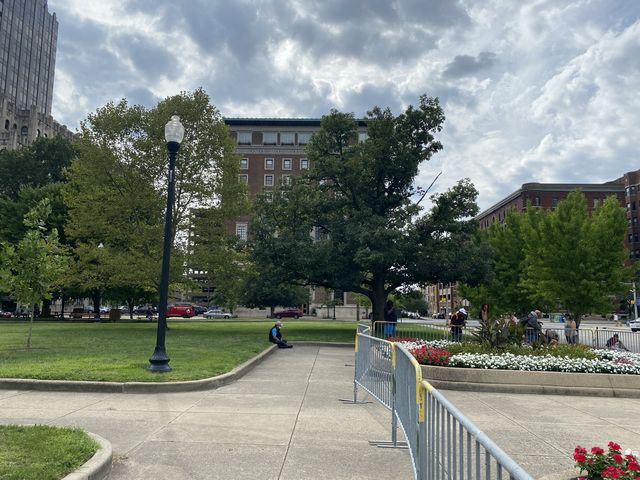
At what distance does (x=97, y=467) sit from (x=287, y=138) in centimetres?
8658

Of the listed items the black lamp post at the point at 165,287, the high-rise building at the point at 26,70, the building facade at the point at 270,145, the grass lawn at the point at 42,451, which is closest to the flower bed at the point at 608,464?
the grass lawn at the point at 42,451

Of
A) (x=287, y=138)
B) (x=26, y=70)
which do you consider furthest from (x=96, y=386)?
(x=26, y=70)

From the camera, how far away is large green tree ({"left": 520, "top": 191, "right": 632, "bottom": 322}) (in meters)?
26.7

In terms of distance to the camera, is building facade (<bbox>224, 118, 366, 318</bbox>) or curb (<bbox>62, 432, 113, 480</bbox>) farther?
building facade (<bbox>224, 118, 366, 318</bbox>)

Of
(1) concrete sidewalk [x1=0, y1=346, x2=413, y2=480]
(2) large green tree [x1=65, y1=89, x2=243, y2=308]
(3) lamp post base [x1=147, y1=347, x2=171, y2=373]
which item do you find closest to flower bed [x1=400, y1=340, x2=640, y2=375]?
(1) concrete sidewalk [x1=0, y1=346, x2=413, y2=480]

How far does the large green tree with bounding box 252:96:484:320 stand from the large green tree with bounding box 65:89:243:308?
403cm

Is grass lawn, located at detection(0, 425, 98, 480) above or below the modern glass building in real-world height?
below

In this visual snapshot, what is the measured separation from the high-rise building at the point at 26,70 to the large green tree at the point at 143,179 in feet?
287

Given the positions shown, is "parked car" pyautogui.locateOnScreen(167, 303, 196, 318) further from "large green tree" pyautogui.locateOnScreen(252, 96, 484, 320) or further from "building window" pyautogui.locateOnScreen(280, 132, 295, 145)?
"large green tree" pyautogui.locateOnScreen(252, 96, 484, 320)

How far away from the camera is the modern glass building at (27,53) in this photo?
12194 centimetres

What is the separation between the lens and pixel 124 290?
45.2 m

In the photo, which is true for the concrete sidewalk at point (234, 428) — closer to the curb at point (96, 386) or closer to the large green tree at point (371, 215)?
the curb at point (96, 386)

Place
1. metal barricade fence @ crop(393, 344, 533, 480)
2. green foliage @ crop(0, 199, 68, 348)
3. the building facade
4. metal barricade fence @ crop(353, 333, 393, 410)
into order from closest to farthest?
1. metal barricade fence @ crop(393, 344, 533, 480)
2. metal barricade fence @ crop(353, 333, 393, 410)
3. green foliage @ crop(0, 199, 68, 348)
4. the building facade

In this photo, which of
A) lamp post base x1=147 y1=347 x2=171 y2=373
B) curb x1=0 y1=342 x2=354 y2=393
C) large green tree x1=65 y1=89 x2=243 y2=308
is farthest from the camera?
large green tree x1=65 y1=89 x2=243 y2=308
